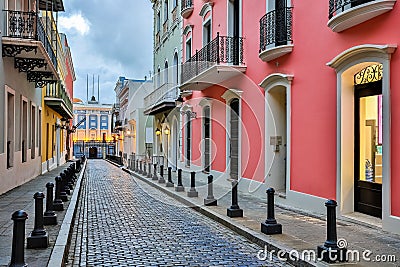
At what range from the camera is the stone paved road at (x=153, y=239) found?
249 inches

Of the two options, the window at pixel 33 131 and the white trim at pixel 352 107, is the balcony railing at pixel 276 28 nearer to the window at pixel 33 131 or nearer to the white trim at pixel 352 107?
the white trim at pixel 352 107

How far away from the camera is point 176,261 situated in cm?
626

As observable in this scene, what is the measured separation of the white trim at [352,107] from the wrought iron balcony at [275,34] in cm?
221

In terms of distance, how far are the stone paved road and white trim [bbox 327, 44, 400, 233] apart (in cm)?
238

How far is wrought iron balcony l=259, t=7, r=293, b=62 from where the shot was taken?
10.8 meters

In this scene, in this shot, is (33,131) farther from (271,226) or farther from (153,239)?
(271,226)

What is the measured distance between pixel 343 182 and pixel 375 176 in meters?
0.63

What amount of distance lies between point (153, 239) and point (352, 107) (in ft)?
15.7

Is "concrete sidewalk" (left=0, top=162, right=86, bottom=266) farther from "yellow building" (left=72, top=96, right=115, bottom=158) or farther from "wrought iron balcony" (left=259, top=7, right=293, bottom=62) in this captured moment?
"yellow building" (left=72, top=96, right=115, bottom=158)

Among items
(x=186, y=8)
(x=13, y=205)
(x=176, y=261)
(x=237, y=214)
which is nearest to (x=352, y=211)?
(x=237, y=214)

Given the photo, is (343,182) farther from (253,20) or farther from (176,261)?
(253,20)

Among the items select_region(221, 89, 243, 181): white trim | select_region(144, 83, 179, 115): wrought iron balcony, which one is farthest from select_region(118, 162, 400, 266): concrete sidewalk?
select_region(144, 83, 179, 115): wrought iron balcony

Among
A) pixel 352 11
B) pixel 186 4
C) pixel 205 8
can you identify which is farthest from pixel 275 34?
pixel 186 4

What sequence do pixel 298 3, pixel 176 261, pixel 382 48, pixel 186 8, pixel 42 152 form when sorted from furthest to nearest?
pixel 42 152, pixel 186 8, pixel 298 3, pixel 382 48, pixel 176 261
